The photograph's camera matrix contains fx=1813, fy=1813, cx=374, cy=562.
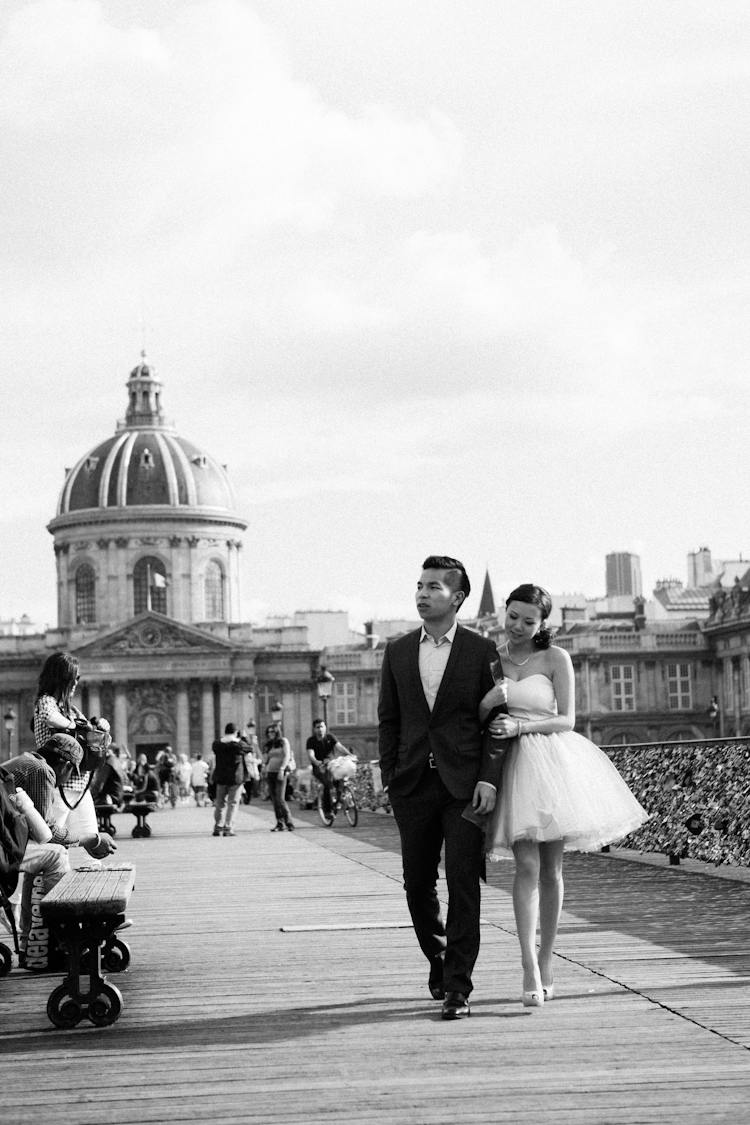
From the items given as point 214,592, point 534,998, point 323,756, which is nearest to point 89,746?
point 534,998

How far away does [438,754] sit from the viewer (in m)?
8.66

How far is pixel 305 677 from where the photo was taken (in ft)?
317

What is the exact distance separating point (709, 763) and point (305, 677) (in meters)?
79.2

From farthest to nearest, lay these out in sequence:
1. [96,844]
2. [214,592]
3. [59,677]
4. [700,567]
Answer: [700,567], [214,592], [96,844], [59,677]

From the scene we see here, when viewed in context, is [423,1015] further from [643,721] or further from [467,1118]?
[643,721]

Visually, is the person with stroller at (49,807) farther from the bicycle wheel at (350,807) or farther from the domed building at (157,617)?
the domed building at (157,617)

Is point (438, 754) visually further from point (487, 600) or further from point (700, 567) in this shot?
point (487, 600)

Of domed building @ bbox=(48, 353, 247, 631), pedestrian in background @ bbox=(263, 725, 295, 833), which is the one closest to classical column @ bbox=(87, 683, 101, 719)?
domed building @ bbox=(48, 353, 247, 631)

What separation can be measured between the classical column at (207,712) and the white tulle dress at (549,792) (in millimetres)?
84733

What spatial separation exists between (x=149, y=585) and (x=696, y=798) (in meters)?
81.2

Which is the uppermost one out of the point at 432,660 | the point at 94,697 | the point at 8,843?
the point at 94,697

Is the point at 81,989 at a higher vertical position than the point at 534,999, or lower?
higher

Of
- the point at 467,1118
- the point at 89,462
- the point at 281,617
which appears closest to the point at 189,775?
the point at 89,462

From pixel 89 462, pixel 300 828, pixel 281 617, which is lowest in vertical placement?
pixel 300 828
